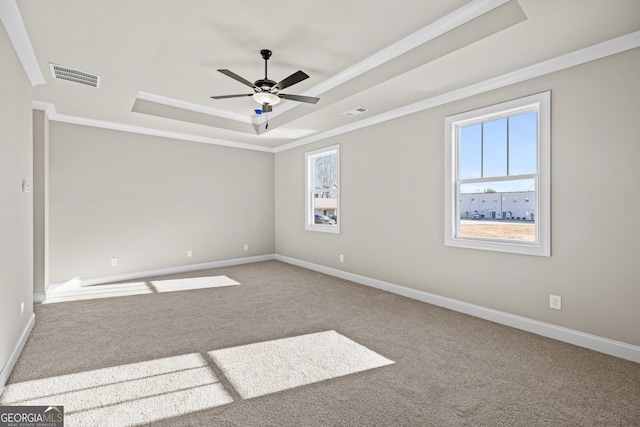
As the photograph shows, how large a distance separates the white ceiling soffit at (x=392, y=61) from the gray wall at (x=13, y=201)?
1801 mm

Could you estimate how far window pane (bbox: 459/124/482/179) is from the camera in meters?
3.64

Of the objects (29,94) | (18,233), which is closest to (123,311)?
(18,233)

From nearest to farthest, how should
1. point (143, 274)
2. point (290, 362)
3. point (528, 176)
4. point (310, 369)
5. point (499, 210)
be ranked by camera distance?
point (310, 369)
point (290, 362)
point (528, 176)
point (499, 210)
point (143, 274)

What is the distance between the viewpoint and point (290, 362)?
253 centimetres

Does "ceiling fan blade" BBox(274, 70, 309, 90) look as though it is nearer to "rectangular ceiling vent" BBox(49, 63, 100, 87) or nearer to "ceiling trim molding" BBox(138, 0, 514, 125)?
"ceiling trim molding" BBox(138, 0, 514, 125)

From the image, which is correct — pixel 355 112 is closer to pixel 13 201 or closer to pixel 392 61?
pixel 392 61

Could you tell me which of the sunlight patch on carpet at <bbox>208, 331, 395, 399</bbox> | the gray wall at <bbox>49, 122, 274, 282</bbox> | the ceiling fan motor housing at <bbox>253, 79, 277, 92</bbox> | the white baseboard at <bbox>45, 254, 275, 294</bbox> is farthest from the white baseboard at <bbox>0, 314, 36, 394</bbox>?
the ceiling fan motor housing at <bbox>253, 79, 277, 92</bbox>

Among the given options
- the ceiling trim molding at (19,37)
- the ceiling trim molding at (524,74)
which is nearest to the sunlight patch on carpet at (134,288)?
the ceiling trim molding at (19,37)

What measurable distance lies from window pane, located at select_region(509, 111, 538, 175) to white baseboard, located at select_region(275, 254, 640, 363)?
1524 mm

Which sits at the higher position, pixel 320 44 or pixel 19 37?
pixel 320 44

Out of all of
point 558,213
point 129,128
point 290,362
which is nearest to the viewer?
point 290,362

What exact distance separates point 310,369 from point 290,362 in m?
0.20

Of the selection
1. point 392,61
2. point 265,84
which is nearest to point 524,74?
point 392,61

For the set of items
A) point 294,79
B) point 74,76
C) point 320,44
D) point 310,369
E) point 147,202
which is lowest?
point 310,369
